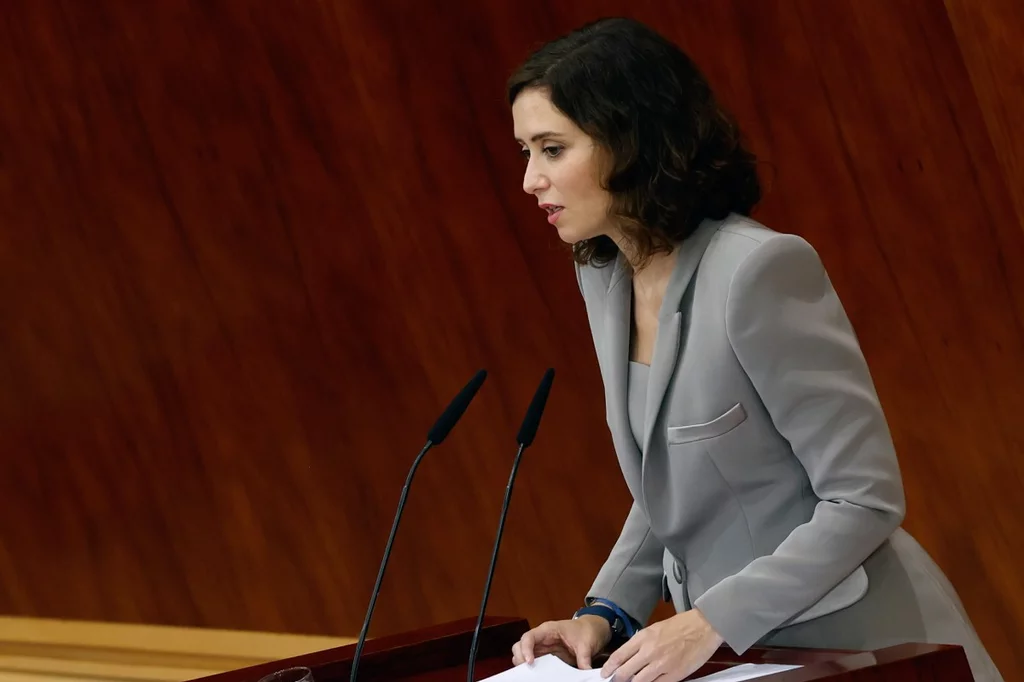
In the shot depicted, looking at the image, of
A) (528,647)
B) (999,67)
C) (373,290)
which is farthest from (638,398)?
(373,290)

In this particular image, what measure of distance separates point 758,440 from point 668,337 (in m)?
0.12

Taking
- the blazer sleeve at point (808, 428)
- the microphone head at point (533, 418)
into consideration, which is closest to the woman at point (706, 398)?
the blazer sleeve at point (808, 428)

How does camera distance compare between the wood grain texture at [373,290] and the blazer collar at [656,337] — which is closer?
the blazer collar at [656,337]

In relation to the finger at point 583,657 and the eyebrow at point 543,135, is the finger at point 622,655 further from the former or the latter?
the eyebrow at point 543,135

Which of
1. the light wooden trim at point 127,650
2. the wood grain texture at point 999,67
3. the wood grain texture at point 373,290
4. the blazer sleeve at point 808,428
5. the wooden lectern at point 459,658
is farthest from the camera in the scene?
the light wooden trim at point 127,650

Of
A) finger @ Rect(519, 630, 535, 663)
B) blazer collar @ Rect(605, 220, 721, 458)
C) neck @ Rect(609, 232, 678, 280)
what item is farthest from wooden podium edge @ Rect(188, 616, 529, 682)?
neck @ Rect(609, 232, 678, 280)

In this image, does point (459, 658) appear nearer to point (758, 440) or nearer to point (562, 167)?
point (758, 440)

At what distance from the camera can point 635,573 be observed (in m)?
1.20

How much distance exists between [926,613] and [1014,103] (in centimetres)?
82

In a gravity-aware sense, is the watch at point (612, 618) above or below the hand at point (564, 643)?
below

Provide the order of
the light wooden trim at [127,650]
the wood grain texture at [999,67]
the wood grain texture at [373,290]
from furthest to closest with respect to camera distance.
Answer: the light wooden trim at [127,650]
the wood grain texture at [373,290]
the wood grain texture at [999,67]

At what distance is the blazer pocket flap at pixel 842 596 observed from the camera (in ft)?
3.27

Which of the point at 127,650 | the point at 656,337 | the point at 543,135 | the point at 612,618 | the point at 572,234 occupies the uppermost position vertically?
the point at 543,135

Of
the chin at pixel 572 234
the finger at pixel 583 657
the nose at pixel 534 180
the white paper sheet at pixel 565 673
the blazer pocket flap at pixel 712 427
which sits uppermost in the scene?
the nose at pixel 534 180
